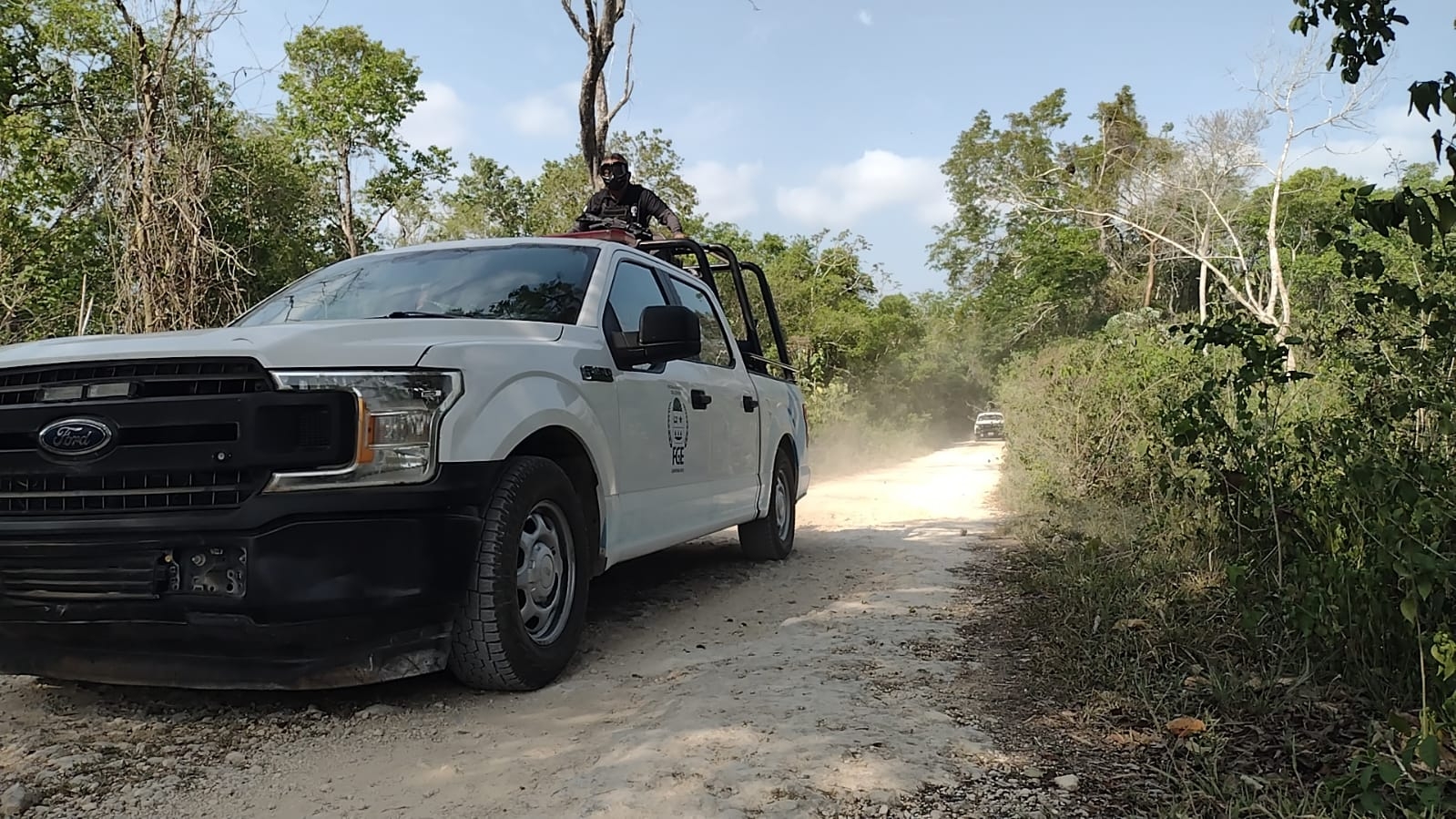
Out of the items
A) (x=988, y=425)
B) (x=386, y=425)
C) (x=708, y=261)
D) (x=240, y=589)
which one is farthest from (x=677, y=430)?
(x=988, y=425)

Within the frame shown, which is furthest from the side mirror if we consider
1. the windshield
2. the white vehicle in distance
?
the white vehicle in distance

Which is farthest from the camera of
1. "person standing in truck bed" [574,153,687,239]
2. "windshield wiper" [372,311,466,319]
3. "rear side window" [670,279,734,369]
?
"person standing in truck bed" [574,153,687,239]

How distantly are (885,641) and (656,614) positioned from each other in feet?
4.21

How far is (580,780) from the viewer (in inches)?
104

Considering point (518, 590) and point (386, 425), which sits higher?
point (386, 425)

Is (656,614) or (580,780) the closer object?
(580,780)

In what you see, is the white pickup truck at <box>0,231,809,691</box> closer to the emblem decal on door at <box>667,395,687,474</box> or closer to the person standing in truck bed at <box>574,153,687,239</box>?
the emblem decal on door at <box>667,395,687,474</box>

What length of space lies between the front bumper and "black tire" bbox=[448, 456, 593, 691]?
0.14 metres

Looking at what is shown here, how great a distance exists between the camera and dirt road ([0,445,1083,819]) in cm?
252

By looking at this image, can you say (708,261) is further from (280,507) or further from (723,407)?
(280,507)

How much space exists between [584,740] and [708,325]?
3.19 meters

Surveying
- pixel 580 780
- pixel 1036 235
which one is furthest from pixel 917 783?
pixel 1036 235

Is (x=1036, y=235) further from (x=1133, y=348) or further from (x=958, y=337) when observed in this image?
(x=1133, y=348)

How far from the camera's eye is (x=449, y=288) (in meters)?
4.36
